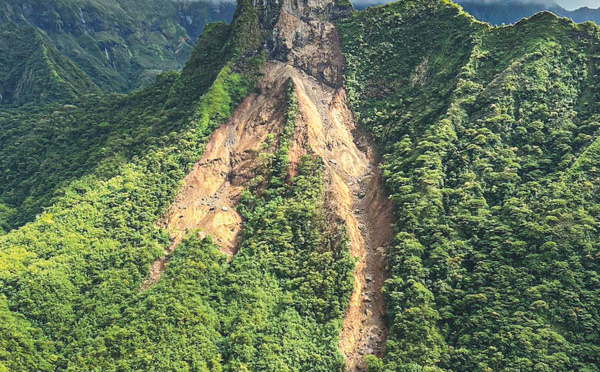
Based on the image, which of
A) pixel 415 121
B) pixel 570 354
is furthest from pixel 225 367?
pixel 415 121

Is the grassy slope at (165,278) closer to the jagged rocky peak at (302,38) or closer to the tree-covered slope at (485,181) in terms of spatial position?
the tree-covered slope at (485,181)

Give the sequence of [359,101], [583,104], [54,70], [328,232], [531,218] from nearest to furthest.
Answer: [531,218] < [328,232] < [583,104] < [359,101] < [54,70]

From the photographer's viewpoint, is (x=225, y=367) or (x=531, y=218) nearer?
(x=225, y=367)

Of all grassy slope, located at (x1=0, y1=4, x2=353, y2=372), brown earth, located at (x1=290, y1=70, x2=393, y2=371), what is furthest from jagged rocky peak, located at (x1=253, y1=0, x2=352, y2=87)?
grassy slope, located at (x1=0, y1=4, x2=353, y2=372)

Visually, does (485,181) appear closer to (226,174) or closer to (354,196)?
(354,196)

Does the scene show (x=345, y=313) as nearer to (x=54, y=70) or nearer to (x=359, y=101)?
(x=359, y=101)

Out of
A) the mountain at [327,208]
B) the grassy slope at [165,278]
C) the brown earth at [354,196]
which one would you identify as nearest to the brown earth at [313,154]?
the brown earth at [354,196]

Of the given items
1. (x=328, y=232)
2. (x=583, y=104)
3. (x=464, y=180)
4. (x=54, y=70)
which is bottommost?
(x=54, y=70)
